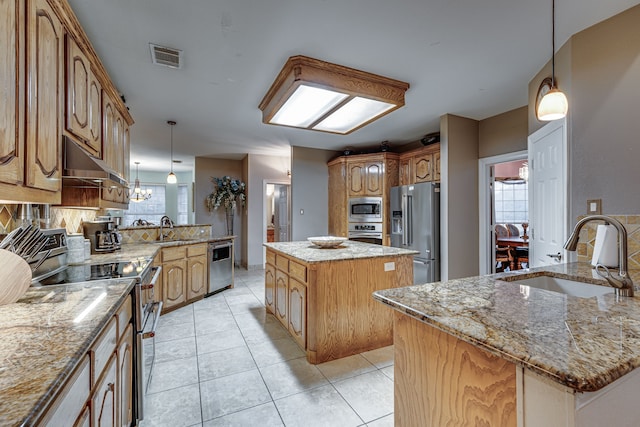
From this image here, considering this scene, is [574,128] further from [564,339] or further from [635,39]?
[564,339]

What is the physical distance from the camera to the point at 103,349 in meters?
1.04

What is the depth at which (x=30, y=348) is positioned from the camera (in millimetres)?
771

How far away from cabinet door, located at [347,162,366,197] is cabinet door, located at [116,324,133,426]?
4.01 m

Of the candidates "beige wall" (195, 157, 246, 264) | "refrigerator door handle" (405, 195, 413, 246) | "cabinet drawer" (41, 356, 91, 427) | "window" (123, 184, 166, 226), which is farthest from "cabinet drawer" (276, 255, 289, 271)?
"window" (123, 184, 166, 226)

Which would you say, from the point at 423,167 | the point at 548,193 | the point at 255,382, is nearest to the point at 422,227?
the point at 423,167

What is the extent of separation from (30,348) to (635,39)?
3.39 meters

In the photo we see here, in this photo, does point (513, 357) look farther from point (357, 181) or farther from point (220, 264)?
point (357, 181)

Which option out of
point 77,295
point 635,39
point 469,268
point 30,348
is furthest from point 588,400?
point 469,268

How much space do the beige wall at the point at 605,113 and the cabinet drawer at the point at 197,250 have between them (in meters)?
3.87

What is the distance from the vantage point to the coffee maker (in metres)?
2.58

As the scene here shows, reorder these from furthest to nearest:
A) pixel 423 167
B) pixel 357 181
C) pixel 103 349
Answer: pixel 357 181 < pixel 423 167 < pixel 103 349

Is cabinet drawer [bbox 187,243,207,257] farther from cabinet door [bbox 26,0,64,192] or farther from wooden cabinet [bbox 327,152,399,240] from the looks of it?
wooden cabinet [bbox 327,152,399,240]

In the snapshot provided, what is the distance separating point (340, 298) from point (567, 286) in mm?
1455

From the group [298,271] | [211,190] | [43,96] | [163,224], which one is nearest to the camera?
[43,96]
